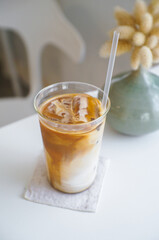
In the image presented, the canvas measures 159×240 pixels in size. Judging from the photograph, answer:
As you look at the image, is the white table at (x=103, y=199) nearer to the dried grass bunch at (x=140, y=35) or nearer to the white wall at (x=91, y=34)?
the dried grass bunch at (x=140, y=35)

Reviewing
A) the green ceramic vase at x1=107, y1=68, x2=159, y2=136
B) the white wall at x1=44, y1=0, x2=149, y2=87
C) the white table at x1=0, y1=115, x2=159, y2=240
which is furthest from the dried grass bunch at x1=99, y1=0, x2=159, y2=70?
the white wall at x1=44, y1=0, x2=149, y2=87

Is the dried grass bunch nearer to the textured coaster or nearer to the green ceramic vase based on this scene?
the green ceramic vase

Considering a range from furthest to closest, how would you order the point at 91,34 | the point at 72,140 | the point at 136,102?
1. the point at 91,34
2. the point at 136,102
3. the point at 72,140

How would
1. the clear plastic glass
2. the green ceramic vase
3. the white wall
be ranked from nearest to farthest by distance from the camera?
the clear plastic glass < the green ceramic vase < the white wall

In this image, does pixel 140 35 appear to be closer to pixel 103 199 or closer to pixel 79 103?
pixel 79 103

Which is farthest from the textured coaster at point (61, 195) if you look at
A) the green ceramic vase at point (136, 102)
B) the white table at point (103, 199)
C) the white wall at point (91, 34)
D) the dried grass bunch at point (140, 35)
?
the white wall at point (91, 34)

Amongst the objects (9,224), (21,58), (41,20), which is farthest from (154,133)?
(21,58)

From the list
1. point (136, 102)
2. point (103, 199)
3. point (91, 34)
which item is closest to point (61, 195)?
point (103, 199)
